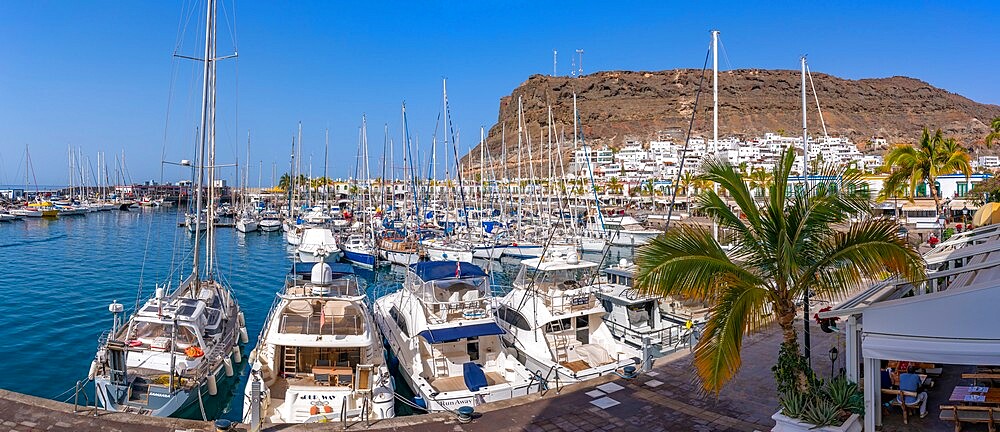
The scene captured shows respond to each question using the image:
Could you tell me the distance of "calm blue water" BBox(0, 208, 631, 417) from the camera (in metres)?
21.4

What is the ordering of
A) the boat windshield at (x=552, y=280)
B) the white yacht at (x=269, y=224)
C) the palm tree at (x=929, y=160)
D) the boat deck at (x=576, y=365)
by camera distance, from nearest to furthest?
the boat deck at (x=576, y=365)
the boat windshield at (x=552, y=280)
the palm tree at (x=929, y=160)
the white yacht at (x=269, y=224)

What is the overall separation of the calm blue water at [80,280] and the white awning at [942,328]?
53.3ft

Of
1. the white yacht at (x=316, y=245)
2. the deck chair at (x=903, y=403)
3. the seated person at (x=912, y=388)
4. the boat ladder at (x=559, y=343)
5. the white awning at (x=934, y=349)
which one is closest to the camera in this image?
the white awning at (x=934, y=349)

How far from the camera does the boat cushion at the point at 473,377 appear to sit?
1499 cm

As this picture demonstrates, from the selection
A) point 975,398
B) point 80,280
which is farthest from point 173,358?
point 80,280

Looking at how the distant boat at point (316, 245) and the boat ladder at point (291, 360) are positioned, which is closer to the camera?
the boat ladder at point (291, 360)

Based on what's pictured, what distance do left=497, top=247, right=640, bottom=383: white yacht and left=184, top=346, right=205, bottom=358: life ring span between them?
28.4 feet

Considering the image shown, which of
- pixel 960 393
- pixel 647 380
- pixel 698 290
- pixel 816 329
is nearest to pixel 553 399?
pixel 647 380

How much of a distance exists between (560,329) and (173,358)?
34.4 ft

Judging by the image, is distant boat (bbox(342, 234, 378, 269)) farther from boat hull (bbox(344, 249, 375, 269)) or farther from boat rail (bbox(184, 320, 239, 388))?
boat rail (bbox(184, 320, 239, 388))

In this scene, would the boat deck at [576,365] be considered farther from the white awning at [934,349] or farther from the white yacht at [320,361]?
the white awning at [934,349]

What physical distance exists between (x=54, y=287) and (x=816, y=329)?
130 feet

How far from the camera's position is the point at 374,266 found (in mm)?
45625

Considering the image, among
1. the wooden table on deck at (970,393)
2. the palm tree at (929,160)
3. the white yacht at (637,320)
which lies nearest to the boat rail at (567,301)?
the white yacht at (637,320)
